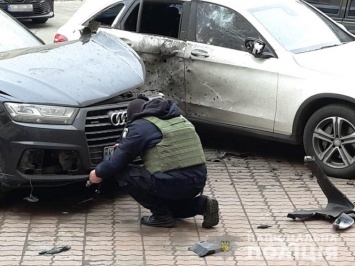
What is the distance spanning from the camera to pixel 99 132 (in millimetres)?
5871

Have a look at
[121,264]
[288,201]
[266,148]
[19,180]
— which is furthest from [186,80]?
[121,264]

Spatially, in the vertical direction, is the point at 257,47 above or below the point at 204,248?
above

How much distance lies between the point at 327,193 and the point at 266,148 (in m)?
2.06

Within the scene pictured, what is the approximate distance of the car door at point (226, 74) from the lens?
283 inches

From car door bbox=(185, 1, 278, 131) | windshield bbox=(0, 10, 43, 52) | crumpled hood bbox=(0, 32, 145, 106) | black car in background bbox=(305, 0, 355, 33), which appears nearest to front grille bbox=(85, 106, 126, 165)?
crumpled hood bbox=(0, 32, 145, 106)

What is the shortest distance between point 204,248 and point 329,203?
1388 mm

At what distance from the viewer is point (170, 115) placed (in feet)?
18.2

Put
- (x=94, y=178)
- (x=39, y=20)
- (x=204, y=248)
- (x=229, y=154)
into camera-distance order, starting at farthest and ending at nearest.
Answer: (x=39, y=20), (x=229, y=154), (x=94, y=178), (x=204, y=248)

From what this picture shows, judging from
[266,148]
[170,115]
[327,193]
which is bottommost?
[266,148]

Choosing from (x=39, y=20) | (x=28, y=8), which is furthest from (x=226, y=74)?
(x=39, y=20)

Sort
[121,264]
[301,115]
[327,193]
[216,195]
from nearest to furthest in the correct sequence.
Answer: [121,264], [327,193], [216,195], [301,115]

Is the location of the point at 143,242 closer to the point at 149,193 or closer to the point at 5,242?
the point at 149,193

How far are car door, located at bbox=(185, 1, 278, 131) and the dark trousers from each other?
1.82 metres

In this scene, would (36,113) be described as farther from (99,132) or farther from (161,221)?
(161,221)
